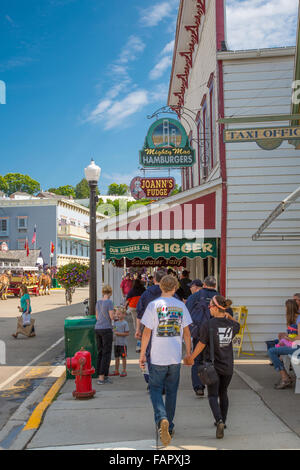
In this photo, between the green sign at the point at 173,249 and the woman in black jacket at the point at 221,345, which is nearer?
the woman in black jacket at the point at 221,345

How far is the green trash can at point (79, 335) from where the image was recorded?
8.37 metres

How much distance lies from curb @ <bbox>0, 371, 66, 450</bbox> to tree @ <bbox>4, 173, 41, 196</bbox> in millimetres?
102874

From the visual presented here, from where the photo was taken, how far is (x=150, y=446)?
5.13 meters

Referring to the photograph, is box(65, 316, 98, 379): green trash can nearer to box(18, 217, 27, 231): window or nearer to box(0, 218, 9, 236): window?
box(18, 217, 27, 231): window

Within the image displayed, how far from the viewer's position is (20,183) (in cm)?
10738

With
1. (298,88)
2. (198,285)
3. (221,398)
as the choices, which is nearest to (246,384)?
(198,285)

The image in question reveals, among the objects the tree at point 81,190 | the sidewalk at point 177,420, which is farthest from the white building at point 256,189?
the tree at point 81,190

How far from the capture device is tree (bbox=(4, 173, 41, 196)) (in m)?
107

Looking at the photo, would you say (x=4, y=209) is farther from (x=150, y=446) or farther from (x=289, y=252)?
(x=150, y=446)

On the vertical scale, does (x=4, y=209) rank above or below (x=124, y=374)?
above

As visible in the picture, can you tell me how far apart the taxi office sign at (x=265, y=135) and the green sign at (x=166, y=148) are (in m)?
6.39

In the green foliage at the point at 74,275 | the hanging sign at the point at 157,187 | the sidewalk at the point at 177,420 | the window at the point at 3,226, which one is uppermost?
the window at the point at 3,226

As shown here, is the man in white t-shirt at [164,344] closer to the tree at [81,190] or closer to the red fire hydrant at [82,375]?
the red fire hydrant at [82,375]
